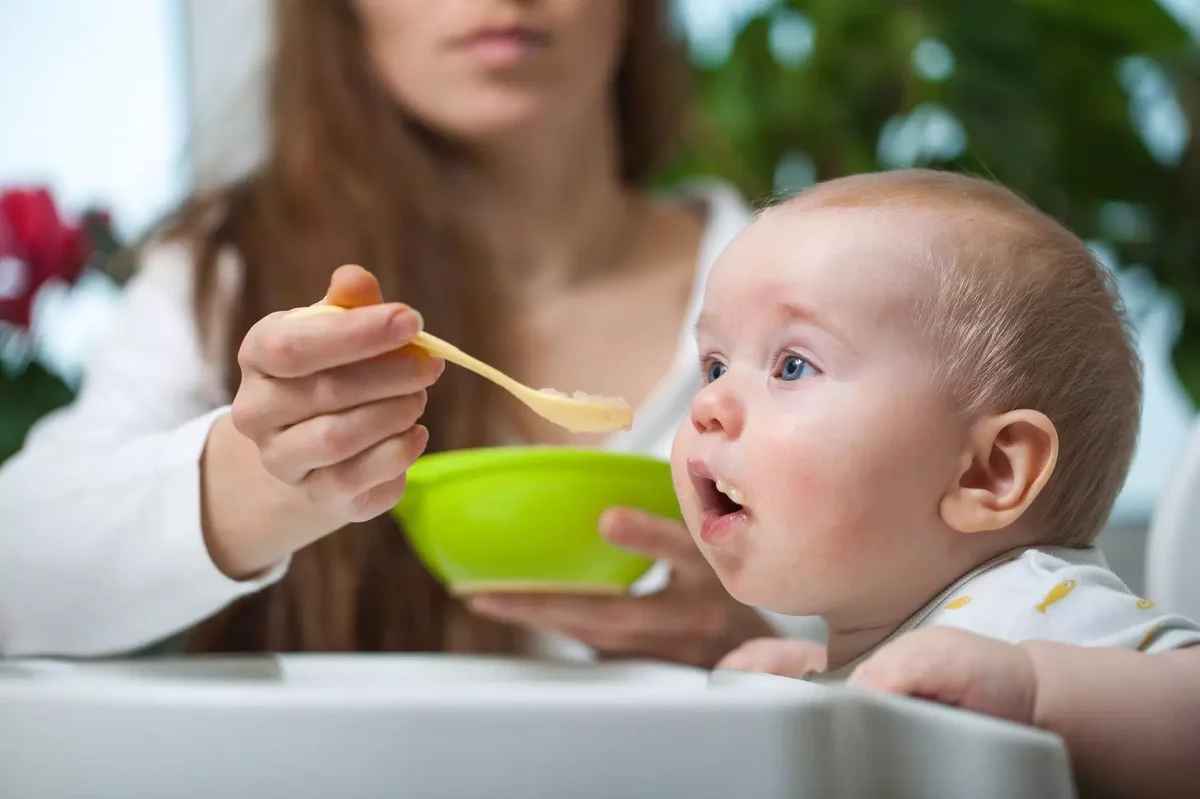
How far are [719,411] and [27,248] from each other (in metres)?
0.83

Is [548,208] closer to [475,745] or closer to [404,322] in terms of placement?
[404,322]

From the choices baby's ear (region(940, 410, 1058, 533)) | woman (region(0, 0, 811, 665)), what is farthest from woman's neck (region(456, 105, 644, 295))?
baby's ear (region(940, 410, 1058, 533))

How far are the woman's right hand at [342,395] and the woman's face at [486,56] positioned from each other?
0.49 metres

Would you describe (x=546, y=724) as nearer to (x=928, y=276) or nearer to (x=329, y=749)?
(x=329, y=749)

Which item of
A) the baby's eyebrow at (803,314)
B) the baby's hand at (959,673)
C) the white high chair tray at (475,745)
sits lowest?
the baby's hand at (959,673)

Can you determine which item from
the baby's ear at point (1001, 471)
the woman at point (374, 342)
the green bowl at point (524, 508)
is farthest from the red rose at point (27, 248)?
the baby's ear at point (1001, 471)

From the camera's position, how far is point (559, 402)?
22.5 inches

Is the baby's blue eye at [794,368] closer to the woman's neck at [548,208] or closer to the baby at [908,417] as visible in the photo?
the baby at [908,417]

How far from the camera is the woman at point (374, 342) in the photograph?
614 millimetres

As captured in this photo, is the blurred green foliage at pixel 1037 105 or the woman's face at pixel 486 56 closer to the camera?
the woman's face at pixel 486 56

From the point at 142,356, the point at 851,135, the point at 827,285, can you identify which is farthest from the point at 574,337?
the point at 827,285

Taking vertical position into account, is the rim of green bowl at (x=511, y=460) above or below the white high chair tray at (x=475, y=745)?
below

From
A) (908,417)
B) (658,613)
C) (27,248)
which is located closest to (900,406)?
(908,417)

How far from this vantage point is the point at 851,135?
4.75ft
